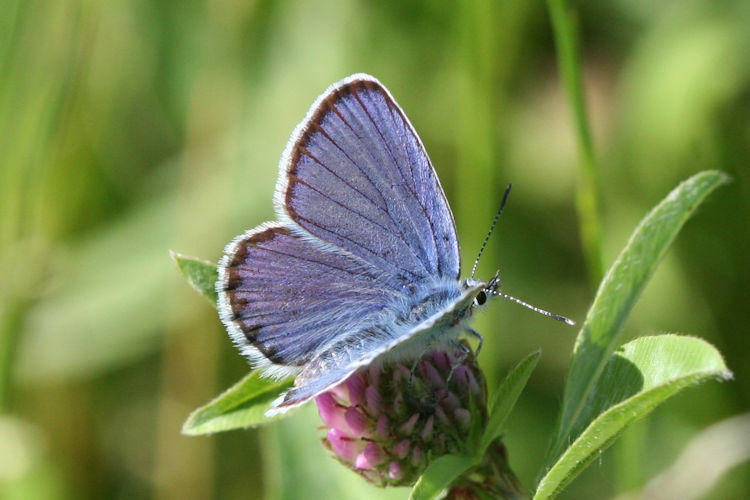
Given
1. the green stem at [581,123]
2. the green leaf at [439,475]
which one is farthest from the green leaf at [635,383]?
the green stem at [581,123]

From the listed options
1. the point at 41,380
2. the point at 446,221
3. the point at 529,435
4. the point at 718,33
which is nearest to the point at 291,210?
the point at 446,221

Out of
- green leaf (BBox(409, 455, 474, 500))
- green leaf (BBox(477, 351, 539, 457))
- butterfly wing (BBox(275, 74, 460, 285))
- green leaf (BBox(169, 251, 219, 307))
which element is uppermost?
butterfly wing (BBox(275, 74, 460, 285))

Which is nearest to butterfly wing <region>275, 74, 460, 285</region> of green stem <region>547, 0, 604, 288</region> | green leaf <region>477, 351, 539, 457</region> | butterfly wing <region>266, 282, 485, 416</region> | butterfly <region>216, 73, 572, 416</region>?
butterfly <region>216, 73, 572, 416</region>

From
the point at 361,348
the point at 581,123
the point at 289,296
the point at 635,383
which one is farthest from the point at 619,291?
the point at 581,123

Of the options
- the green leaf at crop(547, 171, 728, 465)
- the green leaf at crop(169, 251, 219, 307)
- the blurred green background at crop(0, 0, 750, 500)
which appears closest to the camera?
the green leaf at crop(547, 171, 728, 465)

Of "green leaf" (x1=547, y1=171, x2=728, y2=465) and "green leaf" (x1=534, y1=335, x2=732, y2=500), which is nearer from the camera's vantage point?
"green leaf" (x1=534, y1=335, x2=732, y2=500)

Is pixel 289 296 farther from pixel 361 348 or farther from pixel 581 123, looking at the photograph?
pixel 581 123

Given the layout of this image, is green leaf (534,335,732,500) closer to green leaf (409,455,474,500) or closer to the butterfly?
green leaf (409,455,474,500)

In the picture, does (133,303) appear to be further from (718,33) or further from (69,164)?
(718,33)
